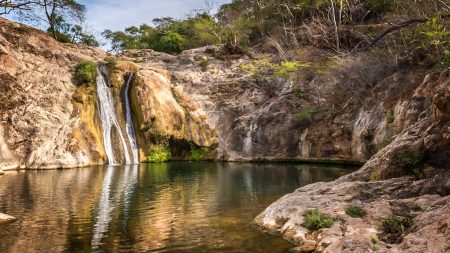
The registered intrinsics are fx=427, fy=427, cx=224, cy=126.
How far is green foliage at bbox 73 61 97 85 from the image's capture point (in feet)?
124

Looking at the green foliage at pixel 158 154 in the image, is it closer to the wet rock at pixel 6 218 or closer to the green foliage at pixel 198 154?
the green foliage at pixel 198 154

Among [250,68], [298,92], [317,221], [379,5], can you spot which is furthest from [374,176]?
[250,68]

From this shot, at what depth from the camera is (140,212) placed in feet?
47.0

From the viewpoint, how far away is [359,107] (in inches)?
1249

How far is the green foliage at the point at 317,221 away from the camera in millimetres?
10110

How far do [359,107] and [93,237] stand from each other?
25.1 m

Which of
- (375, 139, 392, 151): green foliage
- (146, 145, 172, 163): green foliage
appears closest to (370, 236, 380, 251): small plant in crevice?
(375, 139, 392, 151): green foliage

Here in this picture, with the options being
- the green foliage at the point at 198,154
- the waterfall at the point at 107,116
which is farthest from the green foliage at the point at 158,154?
the green foliage at the point at 198,154

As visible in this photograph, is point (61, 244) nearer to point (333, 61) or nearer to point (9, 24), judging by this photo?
point (333, 61)

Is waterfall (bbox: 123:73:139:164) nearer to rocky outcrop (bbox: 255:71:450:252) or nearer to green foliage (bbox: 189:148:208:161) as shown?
green foliage (bbox: 189:148:208:161)

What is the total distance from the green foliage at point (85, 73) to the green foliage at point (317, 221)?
3136cm

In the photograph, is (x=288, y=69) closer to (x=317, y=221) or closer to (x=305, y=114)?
(x=305, y=114)

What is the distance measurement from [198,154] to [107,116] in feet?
29.3

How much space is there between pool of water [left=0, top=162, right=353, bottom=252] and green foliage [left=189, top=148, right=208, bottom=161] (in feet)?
49.6
